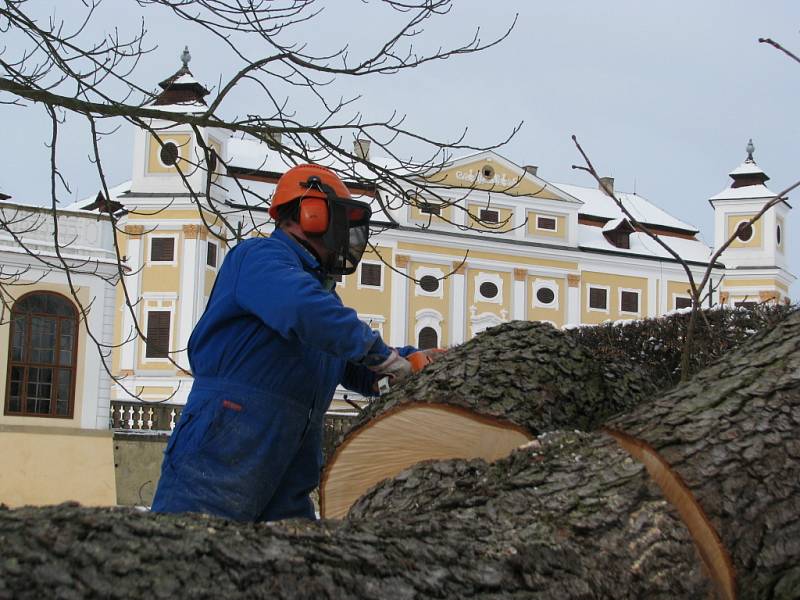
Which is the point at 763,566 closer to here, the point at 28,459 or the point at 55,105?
the point at 55,105

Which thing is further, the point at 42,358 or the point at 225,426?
the point at 42,358

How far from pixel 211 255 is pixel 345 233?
42867 mm

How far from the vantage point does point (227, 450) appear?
3.30m

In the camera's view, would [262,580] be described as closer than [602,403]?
Yes

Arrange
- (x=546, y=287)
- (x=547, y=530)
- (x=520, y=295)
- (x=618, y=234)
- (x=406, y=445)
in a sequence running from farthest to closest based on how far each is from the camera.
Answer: (x=618, y=234) < (x=546, y=287) < (x=520, y=295) < (x=406, y=445) < (x=547, y=530)

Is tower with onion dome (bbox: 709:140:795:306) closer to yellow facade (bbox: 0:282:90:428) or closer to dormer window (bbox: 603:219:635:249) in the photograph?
dormer window (bbox: 603:219:635:249)

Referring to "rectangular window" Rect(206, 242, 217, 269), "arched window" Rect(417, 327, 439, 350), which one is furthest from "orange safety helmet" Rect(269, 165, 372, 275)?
"arched window" Rect(417, 327, 439, 350)

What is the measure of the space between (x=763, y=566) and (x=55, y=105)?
4.39 metres

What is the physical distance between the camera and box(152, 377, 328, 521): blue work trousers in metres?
3.30

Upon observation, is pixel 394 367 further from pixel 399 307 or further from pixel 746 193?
pixel 746 193

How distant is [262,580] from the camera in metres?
1.89

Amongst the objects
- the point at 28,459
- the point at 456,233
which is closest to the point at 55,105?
the point at 28,459

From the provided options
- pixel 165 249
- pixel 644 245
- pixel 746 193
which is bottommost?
pixel 165 249

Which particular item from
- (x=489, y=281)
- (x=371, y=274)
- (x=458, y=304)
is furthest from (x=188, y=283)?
(x=489, y=281)
